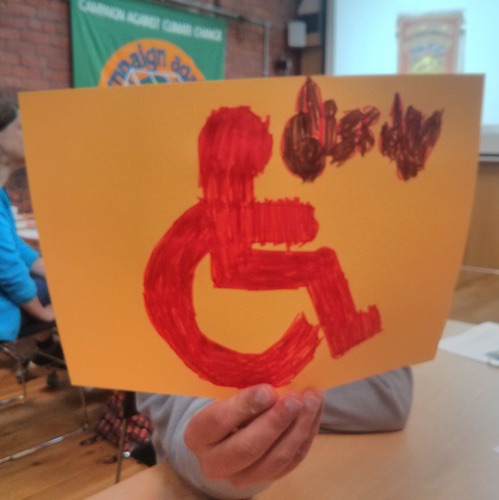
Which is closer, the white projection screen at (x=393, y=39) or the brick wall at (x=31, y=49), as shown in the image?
the brick wall at (x=31, y=49)

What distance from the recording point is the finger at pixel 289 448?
0.38 meters

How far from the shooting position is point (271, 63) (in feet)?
16.4

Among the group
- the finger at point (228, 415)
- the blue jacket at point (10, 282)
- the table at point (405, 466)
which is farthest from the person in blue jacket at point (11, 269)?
the finger at point (228, 415)

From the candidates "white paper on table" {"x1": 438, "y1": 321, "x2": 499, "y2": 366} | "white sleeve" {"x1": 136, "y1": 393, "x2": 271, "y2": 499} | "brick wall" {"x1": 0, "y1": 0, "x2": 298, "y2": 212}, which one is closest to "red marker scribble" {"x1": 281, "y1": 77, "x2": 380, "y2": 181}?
"white sleeve" {"x1": 136, "y1": 393, "x2": 271, "y2": 499}

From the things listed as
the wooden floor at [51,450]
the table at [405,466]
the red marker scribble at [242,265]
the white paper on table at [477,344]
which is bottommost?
the wooden floor at [51,450]

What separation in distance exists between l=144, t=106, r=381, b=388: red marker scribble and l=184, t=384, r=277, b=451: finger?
0.05ft

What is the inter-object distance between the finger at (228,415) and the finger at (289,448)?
0.09ft

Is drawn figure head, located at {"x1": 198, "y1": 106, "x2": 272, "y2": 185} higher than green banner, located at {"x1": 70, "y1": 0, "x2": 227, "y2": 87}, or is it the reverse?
green banner, located at {"x1": 70, "y1": 0, "x2": 227, "y2": 87}

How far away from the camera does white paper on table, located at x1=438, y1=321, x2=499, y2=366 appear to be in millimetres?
856

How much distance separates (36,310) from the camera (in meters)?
1.86

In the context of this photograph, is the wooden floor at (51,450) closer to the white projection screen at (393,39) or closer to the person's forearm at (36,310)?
the person's forearm at (36,310)

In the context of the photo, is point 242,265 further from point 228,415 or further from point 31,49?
point 31,49

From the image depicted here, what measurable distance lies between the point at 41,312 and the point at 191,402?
4.84ft

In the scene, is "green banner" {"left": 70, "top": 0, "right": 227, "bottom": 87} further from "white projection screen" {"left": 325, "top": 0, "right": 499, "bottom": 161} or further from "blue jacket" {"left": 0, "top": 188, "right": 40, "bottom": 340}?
"blue jacket" {"left": 0, "top": 188, "right": 40, "bottom": 340}
